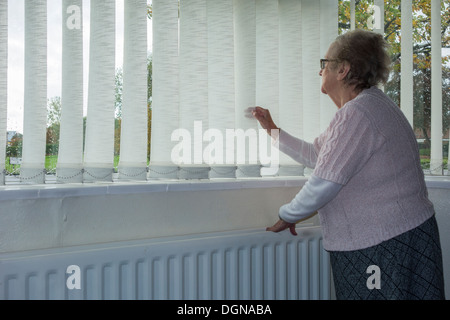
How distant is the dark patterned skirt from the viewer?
0.97 metres

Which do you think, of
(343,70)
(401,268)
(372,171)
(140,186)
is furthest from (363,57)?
(140,186)

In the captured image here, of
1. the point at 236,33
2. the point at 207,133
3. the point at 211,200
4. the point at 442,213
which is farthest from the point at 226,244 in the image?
the point at 442,213

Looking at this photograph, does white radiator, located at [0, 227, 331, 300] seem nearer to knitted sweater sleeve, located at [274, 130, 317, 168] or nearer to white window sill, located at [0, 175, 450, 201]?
white window sill, located at [0, 175, 450, 201]

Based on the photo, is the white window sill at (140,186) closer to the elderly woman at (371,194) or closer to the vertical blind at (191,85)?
the vertical blind at (191,85)

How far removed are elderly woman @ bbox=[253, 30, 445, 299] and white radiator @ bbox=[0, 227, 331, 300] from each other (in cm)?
34

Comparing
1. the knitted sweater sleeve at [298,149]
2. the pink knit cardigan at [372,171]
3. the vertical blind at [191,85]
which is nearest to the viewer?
the pink knit cardigan at [372,171]

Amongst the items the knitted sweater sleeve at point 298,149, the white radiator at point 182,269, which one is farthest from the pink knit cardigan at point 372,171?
the white radiator at point 182,269

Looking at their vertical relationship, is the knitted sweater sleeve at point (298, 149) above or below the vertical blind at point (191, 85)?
below

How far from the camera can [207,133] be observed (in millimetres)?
1348

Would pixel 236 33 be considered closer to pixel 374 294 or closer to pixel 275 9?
pixel 275 9

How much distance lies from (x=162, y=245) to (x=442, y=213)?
42.5 inches

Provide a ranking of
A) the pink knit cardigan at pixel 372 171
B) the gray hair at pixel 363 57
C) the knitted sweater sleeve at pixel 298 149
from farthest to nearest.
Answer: the knitted sweater sleeve at pixel 298 149 < the gray hair at pixel 363 57 < the pink knit cardigan at pixel 372 171

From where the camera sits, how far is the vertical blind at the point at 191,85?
3.84 feet

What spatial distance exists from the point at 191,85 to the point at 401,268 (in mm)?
836
